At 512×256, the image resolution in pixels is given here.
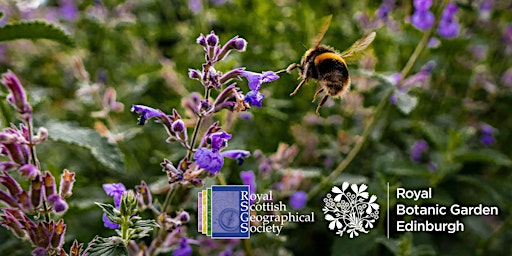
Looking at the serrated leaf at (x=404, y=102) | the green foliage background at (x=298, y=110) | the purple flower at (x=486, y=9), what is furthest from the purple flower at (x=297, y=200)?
the purple flower at (x=486, y=9)

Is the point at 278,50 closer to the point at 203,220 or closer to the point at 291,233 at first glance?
the point at 291,233

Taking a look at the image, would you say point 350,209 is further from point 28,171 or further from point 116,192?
point 28,171

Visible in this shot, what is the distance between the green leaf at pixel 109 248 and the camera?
0.65 m

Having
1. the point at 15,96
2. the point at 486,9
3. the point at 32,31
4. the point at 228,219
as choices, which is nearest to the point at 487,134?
the point at 486,9

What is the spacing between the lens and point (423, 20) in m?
1.33

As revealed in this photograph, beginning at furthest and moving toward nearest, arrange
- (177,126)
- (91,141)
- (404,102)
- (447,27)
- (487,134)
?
(487,134) → (447,27) → (404,102) → (91,141) → (177,126)

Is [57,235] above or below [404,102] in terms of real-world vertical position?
below

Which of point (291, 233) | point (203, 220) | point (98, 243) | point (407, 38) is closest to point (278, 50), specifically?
point (407, 38)

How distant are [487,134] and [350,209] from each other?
912 millimetres

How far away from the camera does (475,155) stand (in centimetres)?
122

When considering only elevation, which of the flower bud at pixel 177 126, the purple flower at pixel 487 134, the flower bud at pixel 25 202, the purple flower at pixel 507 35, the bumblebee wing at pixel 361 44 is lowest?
the flower bud at pixel 25 202

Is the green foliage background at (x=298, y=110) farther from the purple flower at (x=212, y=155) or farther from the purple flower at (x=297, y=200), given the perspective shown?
the purple flower at (x=212, y=155)

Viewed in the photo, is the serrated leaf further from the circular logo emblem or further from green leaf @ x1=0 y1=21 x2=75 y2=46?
green leaf @ x1=0 y1=21 x2=75 y2=46

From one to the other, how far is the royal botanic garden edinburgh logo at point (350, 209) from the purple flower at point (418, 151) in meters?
0.56
